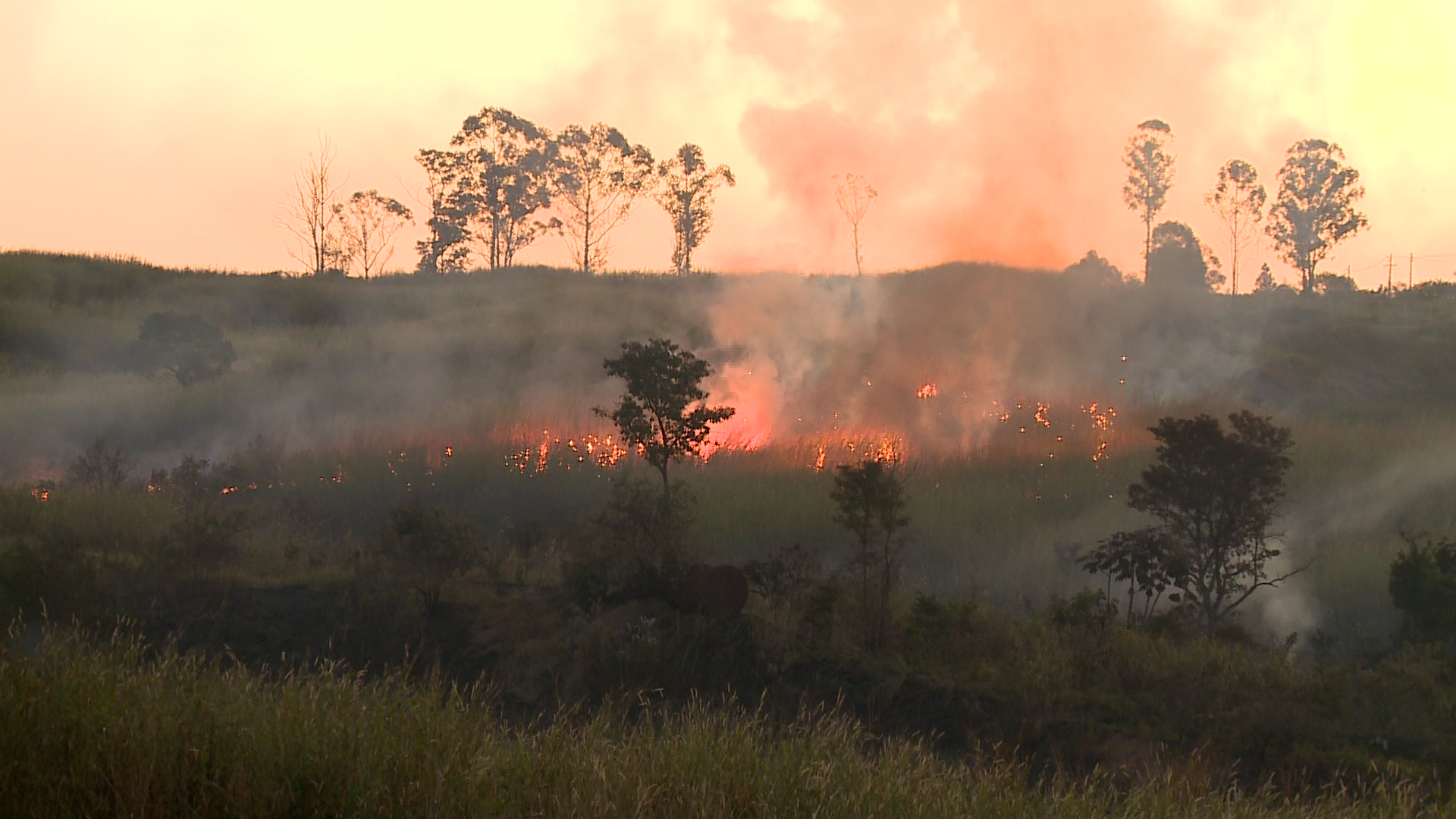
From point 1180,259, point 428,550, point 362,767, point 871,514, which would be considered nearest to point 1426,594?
point 871,514

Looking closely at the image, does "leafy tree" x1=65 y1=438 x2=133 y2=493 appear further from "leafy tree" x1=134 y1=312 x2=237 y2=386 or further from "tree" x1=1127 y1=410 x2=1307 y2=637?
"tree" x1=1127 y1=410 x2=1307 y2=637

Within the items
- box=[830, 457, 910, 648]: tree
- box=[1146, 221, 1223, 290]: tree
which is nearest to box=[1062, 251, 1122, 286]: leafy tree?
box=[1146, 221, 1223, 290]: tree

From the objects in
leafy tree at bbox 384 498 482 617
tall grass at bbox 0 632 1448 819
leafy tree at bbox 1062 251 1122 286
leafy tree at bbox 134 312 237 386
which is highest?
leafy tree at bbox 1062 251 1122 286

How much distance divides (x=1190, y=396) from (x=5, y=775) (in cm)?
3031

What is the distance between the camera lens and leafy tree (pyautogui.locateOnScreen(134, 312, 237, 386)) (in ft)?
99.6

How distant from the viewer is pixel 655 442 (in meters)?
18.9

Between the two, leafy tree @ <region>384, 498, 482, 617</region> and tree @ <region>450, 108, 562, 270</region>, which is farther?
tree @ <region>450, 108, 562, 270</region>

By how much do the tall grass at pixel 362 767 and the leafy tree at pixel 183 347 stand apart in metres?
23.7

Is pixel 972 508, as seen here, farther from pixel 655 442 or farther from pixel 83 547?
pixel 83 547

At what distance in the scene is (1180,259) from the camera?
62156mm

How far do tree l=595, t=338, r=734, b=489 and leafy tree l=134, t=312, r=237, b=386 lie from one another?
53.0ft

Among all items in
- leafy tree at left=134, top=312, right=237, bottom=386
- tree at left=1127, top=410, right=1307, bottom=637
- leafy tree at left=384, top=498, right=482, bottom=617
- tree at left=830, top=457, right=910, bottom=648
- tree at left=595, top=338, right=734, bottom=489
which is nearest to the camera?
tree at left=830, top=457, right=910, bottom=648

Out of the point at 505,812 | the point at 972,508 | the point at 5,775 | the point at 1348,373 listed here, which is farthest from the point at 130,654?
Result: the point at 1348,373

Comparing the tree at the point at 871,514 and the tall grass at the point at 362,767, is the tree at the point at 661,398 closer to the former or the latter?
the tree at the point at 871,514
